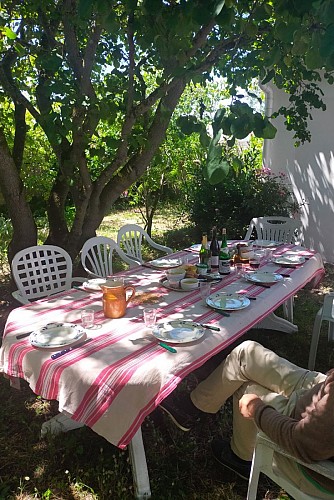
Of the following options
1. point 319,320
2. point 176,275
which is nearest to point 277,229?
point 319,320

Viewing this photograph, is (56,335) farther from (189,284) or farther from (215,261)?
(215,261)

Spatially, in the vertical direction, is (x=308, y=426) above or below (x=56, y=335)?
below

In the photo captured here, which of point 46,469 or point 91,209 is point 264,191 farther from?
point 46,469

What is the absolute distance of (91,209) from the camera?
4.24 meters

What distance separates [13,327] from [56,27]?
133 inches

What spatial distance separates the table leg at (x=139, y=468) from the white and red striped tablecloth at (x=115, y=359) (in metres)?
0.33

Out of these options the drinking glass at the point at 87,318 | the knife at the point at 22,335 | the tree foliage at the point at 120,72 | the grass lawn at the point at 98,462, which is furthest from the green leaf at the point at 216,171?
the grass lawn at the point at 98,462

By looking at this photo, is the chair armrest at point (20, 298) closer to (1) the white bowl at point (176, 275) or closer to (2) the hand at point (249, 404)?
(1) the white bowl at point (176, 275)

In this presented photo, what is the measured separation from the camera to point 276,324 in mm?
3504

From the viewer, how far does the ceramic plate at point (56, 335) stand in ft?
5.68

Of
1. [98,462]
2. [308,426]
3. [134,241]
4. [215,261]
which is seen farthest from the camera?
[134,241]

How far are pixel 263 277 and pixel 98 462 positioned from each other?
147 centimetres

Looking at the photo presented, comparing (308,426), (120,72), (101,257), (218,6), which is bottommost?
(308,426)

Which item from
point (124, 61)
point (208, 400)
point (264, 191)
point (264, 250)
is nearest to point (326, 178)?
point (264, 191)
